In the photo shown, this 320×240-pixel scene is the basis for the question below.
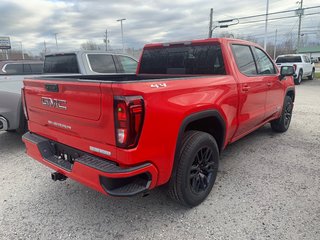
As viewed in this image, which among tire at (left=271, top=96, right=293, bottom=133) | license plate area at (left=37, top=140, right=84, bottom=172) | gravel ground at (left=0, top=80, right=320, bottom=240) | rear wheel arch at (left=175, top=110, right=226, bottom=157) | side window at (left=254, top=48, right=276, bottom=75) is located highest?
side window at (left=254, top=48, right=276, bottom=75)

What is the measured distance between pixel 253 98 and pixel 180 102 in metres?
1.91

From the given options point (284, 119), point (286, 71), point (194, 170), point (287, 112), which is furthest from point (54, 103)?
point (287, 112)

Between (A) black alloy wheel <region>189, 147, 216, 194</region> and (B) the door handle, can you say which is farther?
(B) the door handle

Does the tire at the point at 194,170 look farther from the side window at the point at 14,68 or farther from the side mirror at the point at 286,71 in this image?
the side window at the point at 14,68

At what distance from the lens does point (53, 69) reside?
655 cm

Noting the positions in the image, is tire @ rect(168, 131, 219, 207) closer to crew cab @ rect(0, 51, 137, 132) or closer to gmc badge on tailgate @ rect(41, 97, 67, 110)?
gmc badge on tailgate @ rect(41, 97, 67, 110)

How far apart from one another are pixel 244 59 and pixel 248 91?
542mm

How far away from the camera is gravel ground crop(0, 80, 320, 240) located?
8.64 ft

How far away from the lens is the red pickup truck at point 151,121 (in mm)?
2172

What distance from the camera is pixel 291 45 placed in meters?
82.1

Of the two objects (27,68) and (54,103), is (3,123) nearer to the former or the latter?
(54,103)

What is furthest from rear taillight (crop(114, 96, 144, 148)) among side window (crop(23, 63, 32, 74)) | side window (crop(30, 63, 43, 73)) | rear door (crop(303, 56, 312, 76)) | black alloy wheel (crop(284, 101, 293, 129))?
rear door (crop(303, 56, 312, 76))

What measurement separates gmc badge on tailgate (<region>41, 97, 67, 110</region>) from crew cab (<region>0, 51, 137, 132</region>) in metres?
2.35

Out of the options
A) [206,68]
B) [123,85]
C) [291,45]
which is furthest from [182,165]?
[291,45]
